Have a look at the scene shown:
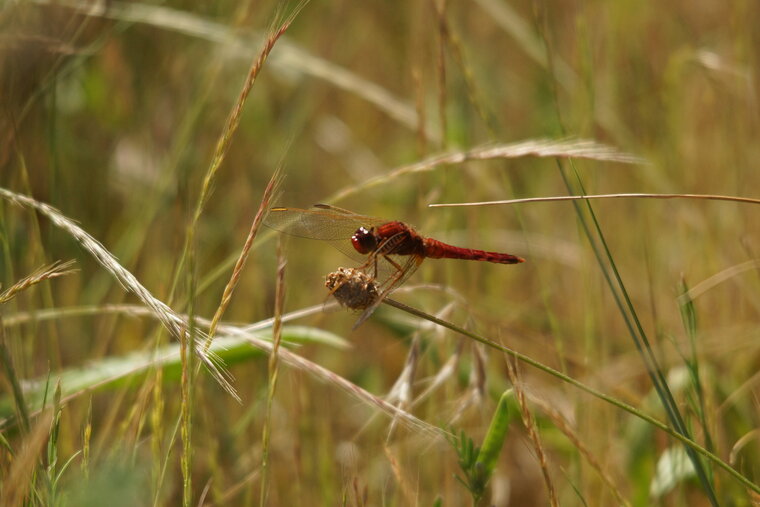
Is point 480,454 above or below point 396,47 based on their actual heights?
below

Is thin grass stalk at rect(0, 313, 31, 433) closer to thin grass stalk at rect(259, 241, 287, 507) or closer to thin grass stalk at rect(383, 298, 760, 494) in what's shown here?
thin grass stalk at rect(259, 241, 287, 507)

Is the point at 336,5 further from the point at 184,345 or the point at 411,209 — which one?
the point at 184,345

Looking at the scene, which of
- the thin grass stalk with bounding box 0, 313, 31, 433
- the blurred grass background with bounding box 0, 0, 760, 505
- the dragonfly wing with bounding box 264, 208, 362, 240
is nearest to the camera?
the thin grass stalk with bounding box 0, 313, 31, 433

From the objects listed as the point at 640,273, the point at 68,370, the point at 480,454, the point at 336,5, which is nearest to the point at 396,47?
the point at 336,5

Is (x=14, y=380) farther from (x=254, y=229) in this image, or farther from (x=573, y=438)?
(x=573, y=438)

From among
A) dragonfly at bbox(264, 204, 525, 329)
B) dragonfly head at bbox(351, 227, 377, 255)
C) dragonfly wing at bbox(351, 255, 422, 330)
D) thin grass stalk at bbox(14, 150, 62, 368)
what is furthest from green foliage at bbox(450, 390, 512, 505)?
thin grass stalk at bbox(14, 150, 62, 368)

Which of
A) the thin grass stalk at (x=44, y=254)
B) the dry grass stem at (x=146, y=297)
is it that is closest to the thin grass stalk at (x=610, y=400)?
the dry grass stem at (x=146, y=297)

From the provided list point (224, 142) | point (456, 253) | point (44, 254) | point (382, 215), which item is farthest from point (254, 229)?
point (382, 215)
